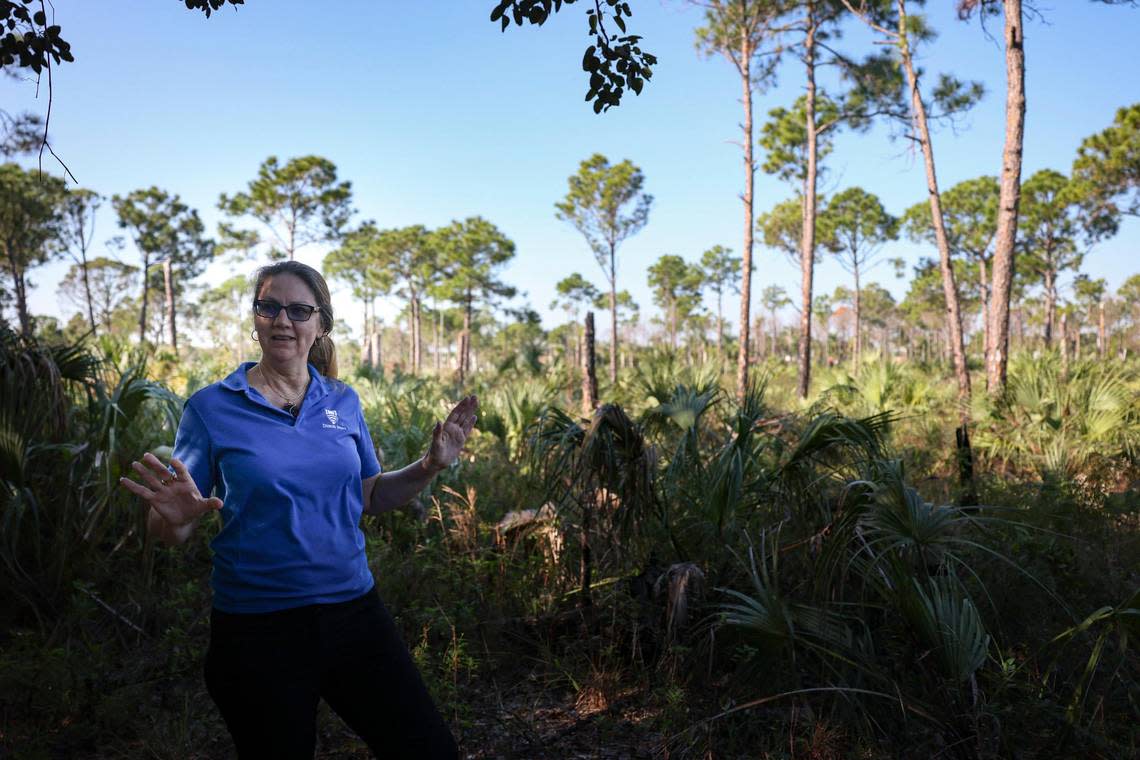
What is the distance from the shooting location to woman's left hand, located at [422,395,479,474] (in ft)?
6.93

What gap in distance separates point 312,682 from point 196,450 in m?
0.67

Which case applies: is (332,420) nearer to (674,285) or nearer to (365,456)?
(365,456)

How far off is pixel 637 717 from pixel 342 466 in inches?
102

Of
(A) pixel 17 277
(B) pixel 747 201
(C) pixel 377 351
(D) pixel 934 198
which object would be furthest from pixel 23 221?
(D) pixel 934 198

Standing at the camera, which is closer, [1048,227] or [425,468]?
[425,468]

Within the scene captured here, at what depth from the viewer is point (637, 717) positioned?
3666 millimetres

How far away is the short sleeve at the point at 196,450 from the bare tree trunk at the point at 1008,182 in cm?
Answer: 1170

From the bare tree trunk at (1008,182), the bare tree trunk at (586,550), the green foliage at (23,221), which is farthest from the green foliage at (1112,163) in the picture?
the green foliage at (23,221)

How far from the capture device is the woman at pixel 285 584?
168cm

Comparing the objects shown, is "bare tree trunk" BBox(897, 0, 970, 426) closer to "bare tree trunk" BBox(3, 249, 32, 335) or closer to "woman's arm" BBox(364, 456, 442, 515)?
"woman's arm" BBox(364, 456, 442, 515)

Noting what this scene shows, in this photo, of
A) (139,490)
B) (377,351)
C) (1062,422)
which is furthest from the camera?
→ (377,351)

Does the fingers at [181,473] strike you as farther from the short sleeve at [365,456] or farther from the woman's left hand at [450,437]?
the woman's left hand at [450,437]

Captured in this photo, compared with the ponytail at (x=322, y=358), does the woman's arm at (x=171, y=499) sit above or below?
below

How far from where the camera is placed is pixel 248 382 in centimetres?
190
